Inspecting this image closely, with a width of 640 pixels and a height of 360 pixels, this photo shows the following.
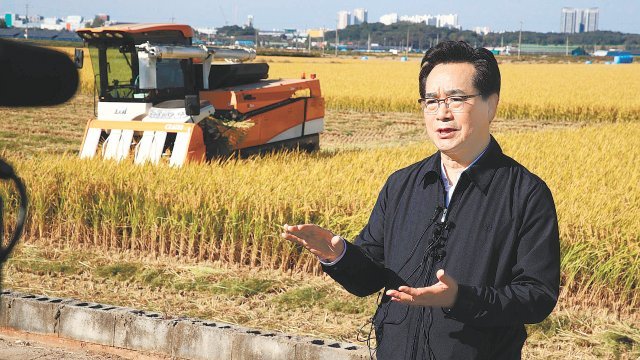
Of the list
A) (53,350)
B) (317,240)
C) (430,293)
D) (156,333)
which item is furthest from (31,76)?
(53,350)

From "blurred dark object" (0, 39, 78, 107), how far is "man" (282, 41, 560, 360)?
1.61m

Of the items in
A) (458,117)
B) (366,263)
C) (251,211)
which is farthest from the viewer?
(251,211)

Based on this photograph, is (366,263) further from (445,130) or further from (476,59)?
(476,59)

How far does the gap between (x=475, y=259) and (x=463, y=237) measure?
0.22 feet

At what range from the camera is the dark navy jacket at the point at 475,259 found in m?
2.45

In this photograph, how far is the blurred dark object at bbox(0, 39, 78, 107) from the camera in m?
0.79

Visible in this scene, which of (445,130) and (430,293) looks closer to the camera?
(430,293)

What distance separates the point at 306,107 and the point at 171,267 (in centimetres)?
752

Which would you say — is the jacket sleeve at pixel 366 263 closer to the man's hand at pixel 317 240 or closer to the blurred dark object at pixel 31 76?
the man's hand at pixel 317 240

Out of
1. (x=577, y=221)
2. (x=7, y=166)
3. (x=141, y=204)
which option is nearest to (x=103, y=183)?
(x=141, y=204)

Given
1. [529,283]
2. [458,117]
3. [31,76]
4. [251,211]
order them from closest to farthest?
1. [31,76]
2. [529,283]
3. [458,117]
4. [251,211]

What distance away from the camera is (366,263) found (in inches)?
106

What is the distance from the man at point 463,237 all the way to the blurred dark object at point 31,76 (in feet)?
5.28

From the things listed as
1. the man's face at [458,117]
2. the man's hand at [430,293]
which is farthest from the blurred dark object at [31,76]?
the man's face at [458,117]
